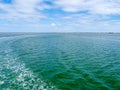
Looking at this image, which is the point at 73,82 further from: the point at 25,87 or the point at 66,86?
the point at 25,87

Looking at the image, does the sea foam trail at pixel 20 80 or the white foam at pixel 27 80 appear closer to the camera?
the sea foam trail at pixel 20 80

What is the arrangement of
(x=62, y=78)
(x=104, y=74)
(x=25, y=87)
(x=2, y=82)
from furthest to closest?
(x=104, y=74) < (x=62, y=78) < (x=2, y=82) < (x=25, y=87)

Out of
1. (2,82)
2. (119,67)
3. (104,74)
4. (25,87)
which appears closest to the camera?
(25,87)

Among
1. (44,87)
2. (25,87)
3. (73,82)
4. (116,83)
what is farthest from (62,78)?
(116,83)

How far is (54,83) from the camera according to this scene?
18.1 m

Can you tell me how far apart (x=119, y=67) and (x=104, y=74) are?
5264 millimetres

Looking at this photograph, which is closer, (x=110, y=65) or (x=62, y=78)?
(x=62, y=78)

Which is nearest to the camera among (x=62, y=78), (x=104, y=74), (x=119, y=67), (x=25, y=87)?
(x=25, y=87)

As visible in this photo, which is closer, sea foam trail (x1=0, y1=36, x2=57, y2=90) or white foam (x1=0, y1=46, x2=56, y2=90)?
sea foam trail (x1=0, y1=36, x2=57, y2=90)

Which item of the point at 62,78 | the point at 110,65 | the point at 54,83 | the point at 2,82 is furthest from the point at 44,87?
the point at 110,65

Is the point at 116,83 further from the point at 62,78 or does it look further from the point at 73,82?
the point at 62,78

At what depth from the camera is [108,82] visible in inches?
730

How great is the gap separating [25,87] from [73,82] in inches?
246

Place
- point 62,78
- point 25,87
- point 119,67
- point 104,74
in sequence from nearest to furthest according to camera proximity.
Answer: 1. point 25,87
2. point 62,78
3. point 104,74
4. point 119,67
